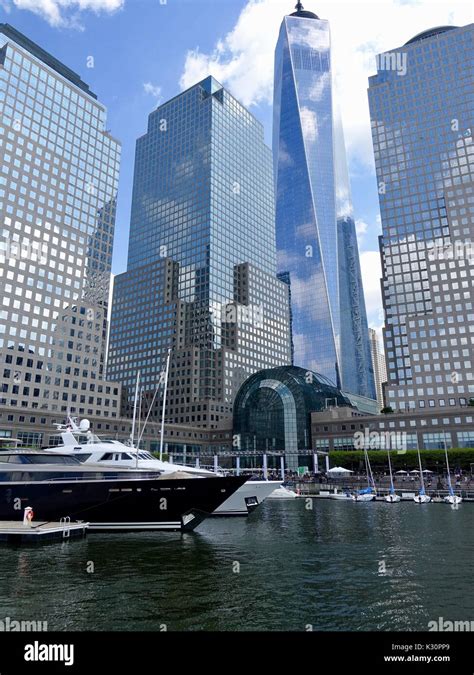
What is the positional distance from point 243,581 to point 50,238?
133893mm

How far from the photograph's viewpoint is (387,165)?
18875 centimetres

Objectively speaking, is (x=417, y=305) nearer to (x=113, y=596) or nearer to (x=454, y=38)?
(x=454, y=38)

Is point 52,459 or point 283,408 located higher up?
point 283,408

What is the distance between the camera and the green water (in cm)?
1703

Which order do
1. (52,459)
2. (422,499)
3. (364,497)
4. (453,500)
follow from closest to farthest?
(52,459), (453,500), (422,499), (364,497)

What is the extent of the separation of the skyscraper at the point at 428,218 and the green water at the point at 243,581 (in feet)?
385

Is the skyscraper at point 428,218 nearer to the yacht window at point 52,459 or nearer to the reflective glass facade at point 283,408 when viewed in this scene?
the reflective glass facade at point 283,408

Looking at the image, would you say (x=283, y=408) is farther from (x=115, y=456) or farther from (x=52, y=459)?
(x=52, y=459)

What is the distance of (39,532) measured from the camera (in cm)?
3231

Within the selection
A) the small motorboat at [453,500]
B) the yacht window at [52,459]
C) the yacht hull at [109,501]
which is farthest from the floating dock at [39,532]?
the small motorboat at [453,500]

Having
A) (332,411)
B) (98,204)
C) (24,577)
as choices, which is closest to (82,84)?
(98,204)

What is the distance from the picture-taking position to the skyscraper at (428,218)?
14875 centimetres

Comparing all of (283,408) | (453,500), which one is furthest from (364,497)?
(283,408)

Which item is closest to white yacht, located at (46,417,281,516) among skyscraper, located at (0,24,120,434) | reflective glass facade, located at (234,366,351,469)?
skyscraper, located at (0,24,120,434)
